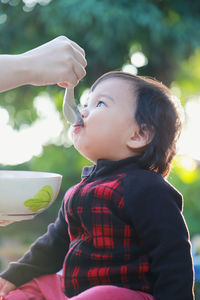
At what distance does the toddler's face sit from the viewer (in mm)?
1114

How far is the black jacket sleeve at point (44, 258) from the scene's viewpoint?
123 centimetres

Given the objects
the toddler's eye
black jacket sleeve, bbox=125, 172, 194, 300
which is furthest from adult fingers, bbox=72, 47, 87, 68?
black jacket sleeve, bbox=125, 172, 194, 300

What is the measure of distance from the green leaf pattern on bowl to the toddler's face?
0.45 ft

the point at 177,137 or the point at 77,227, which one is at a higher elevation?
the point at 177,137

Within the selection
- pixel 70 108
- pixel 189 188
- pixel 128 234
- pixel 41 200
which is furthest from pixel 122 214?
pixel 189 188

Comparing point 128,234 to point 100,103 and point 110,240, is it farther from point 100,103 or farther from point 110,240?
point 100,103

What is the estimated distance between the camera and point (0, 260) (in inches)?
149

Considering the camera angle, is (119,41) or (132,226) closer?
(132,226)

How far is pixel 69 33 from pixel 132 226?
322 centimetres

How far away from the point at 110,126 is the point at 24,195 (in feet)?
0.85

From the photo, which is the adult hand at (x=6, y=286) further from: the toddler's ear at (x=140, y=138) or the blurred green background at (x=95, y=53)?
the blurred green background at (x=95, y=53)

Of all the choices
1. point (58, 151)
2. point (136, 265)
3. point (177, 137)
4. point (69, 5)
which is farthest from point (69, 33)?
point (136, 265)

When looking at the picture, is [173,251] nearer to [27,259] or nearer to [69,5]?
[27,259]

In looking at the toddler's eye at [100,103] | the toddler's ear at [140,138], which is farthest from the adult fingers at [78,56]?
the toddler's ear at [140,138]
